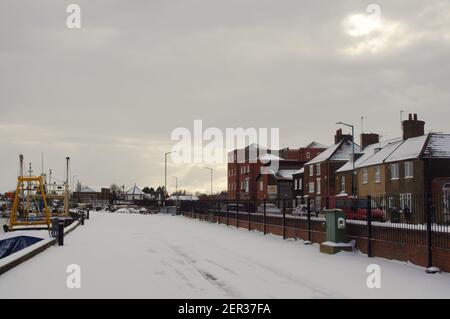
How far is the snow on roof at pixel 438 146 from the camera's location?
44594mm

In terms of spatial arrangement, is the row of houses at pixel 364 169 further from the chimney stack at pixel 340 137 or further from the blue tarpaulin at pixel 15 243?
the blue tarpaulin at pixel 15 243

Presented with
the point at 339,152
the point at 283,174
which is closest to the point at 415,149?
the point at 339,152

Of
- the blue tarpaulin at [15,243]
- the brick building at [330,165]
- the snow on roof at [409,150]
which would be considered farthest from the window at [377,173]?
the blue tarpaulin at [15,243]

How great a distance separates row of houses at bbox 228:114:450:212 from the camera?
44.5 meters

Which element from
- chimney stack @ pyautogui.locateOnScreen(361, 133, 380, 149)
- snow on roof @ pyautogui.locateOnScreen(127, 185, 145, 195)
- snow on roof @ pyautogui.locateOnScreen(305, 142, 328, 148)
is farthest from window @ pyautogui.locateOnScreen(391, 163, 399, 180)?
snow on roof @ pyautogui.locateOnScreen(127, 185, 145, 195)

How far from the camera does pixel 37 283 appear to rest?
12.3m

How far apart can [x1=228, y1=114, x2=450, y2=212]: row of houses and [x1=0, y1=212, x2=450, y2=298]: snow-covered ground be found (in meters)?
5.11

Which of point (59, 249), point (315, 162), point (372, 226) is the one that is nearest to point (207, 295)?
point (372, 226)

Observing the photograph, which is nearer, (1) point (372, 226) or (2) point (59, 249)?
(1) point (372, 226)

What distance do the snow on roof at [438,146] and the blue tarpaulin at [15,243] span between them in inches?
1251

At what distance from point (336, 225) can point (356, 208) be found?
6.42 meters

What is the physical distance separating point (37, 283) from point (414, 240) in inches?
387
